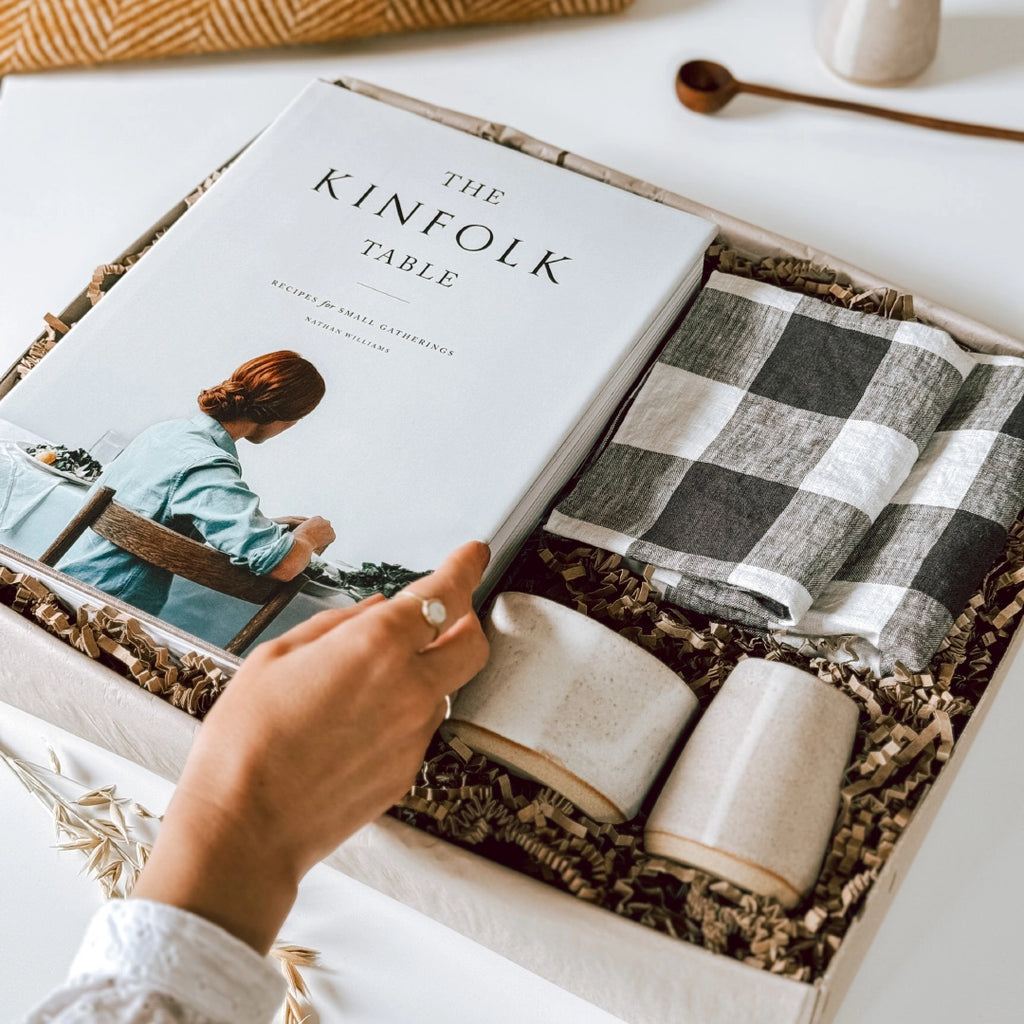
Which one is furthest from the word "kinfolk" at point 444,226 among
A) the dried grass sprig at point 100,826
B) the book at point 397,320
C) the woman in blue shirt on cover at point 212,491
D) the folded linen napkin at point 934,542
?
the dried grass sprig at point 100,826

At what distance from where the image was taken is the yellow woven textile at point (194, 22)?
0.80 m

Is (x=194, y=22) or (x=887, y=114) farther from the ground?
(x=887, y=114)

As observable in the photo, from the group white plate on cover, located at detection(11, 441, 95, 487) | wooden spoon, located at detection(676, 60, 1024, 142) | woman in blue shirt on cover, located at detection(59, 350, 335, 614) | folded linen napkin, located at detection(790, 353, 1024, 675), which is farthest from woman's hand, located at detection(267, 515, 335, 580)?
wooden spoon, located at detection(676, 60, 1024, 142)

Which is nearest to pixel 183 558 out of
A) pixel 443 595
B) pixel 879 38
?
pixel 443 595

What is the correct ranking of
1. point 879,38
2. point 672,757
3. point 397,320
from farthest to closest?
point 879,38, point 397,320, point 672,757

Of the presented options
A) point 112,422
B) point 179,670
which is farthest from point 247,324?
point 179,670

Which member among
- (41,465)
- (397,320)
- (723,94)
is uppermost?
(723,94)

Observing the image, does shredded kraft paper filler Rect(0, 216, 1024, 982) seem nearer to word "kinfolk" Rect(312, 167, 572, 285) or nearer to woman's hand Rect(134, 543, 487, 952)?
woman's hand Rect(134, 543, 487, 952)

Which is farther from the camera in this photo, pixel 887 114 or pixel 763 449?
pixel 887 114

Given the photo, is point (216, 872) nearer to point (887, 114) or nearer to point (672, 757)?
point (672, 757)

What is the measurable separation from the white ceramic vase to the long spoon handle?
3 centimetres

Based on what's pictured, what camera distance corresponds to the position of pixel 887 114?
77 centimetres

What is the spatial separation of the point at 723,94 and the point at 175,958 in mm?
683

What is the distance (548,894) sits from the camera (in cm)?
46
